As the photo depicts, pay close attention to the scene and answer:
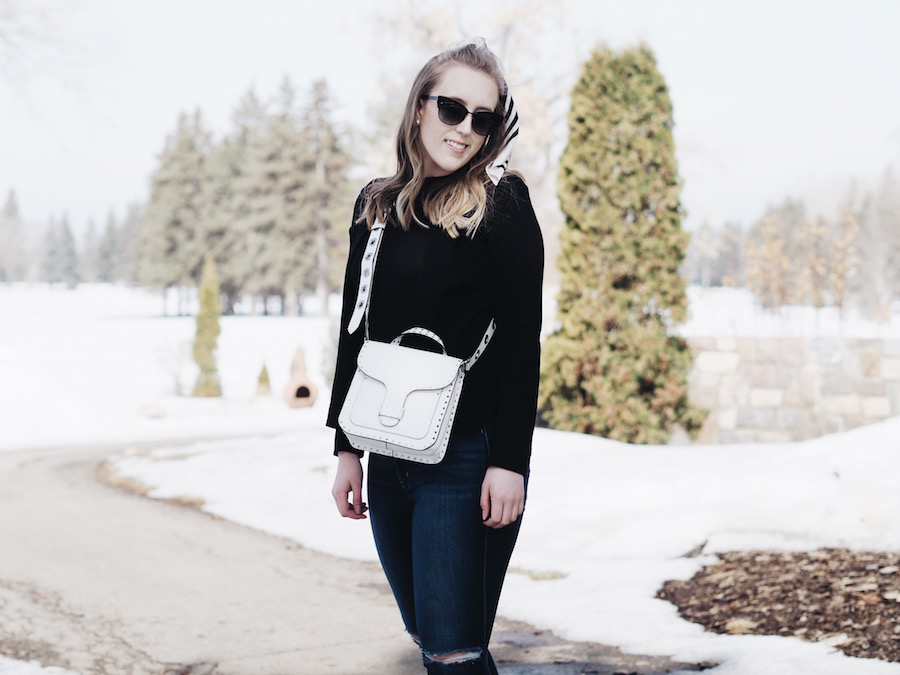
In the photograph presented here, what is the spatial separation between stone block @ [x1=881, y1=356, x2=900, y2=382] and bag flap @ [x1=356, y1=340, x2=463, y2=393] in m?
10.7

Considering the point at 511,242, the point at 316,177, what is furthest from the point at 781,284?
the point at 316,177

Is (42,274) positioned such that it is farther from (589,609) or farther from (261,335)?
(589,609)

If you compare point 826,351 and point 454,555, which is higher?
point 826,351

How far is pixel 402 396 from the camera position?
218cm

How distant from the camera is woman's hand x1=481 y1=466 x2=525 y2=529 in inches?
83.9

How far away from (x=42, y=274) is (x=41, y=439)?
107 m

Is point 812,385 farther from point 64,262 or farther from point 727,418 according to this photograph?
point 64,262

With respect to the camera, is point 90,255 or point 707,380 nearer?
point 707,380

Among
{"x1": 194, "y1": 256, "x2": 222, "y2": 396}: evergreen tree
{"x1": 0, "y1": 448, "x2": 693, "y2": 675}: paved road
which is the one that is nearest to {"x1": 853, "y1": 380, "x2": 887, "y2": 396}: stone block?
{"x1": 0, "y1": 448, "x2": 693, "y2": 675}: paved road

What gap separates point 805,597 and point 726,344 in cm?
738

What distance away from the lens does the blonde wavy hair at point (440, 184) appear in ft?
7.32

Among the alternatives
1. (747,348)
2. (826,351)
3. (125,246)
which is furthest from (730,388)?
(125,246)

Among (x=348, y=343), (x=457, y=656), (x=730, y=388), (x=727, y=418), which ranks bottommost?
(x=727, y=418)

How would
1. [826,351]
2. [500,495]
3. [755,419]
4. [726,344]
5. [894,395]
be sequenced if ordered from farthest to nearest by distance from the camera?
[726,344] → [755,419] → [826,351] → [894,395] → [500,495]
